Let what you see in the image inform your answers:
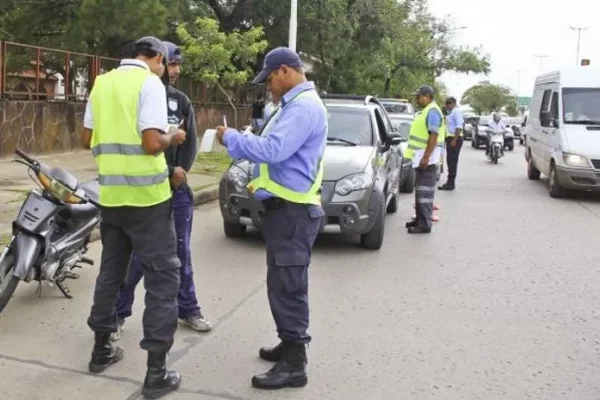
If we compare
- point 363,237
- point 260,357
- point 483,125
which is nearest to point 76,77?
point 363,237

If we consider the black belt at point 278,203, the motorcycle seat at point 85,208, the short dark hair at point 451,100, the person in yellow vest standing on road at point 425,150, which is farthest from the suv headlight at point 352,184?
the short dark hair at point 451,100

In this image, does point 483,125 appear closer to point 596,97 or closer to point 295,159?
point 596,97

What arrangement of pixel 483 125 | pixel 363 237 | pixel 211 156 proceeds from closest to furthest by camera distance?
pixel 363 237 < pixel 211 156 < pixel 483 125

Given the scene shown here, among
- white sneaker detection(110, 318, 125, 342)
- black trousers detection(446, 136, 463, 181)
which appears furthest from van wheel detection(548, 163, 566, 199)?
white sneaker detection(110, 318, 125, 342)

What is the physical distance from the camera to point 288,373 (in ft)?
12.7

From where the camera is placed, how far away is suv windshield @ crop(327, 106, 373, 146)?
8.64 m

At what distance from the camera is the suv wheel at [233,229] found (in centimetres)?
787

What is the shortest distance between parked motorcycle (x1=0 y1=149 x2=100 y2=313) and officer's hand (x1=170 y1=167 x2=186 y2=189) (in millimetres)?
1251

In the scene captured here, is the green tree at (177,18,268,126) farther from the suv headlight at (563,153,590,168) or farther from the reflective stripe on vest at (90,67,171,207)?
the reflective stripe on vest at (90,67,171,207)

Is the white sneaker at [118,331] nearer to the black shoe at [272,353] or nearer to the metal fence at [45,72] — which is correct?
the black shoe at [272,353]

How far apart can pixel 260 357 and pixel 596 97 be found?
35.6 ft

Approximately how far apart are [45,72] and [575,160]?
10295 mm

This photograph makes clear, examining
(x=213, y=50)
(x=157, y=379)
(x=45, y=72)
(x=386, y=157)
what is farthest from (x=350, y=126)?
(x=213, y=50)

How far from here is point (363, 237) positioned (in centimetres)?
764
